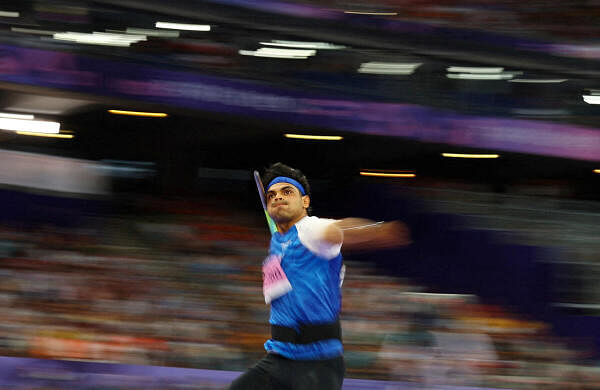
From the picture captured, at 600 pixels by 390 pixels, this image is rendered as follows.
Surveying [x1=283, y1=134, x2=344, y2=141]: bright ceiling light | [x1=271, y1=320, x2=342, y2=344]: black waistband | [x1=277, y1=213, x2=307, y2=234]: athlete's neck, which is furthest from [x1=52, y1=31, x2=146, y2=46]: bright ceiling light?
[x1=271, y1=320, x2=342, y2=344]: black waistband

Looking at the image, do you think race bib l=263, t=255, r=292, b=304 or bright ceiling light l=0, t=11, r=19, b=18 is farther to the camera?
bright ceiling light l=0, t=11, r=19, b=18

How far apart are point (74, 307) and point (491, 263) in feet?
15.2

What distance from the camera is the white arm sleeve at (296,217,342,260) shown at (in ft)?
11.6

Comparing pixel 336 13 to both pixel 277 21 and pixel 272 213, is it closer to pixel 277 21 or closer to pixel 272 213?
pixel 277 21

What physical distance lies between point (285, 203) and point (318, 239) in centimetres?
27

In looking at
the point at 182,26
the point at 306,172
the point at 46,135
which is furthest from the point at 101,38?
the point at 306,172

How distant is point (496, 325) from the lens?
26.6 feet

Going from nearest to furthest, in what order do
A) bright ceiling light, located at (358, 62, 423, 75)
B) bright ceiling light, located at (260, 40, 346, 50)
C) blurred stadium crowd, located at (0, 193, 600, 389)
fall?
blurred stadium crowd, located at (0, 193, 600, 389), bright ceiling light, located at (260, 40, 346, 50), bright ceiling light, located at (358, 62, 423, 75)

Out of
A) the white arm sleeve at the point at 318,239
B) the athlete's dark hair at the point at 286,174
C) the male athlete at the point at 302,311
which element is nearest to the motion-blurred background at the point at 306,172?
the male athlete at the point at 302,311

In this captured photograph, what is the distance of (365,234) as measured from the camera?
11.1ft

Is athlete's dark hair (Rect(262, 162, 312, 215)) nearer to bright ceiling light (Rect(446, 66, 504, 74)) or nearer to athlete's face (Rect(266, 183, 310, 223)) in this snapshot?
athlete's face (Rect(266, 183, 310, 223))

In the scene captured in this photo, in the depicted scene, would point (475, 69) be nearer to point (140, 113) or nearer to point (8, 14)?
point (140, 113)

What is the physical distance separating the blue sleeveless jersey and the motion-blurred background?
2742mm

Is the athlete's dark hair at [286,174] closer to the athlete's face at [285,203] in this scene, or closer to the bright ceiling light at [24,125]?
the athlete's face at [285,203]
